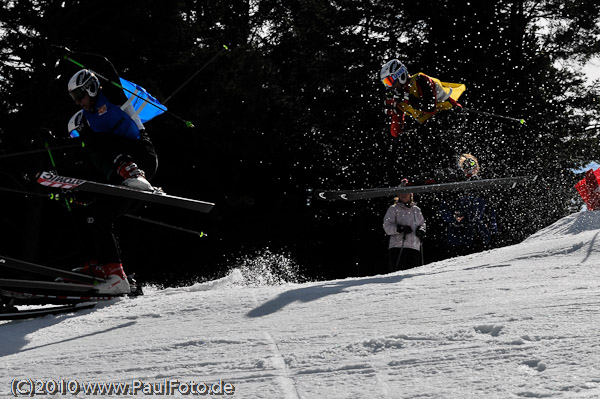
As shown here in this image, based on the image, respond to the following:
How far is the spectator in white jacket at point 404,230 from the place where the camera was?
7727 mm

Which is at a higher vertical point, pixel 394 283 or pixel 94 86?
pixel 94 86

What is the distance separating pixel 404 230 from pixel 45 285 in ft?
12.5

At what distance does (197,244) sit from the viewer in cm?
1541

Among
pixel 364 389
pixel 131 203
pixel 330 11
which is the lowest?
pixel 364 389

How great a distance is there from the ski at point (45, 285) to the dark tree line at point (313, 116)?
745 cm

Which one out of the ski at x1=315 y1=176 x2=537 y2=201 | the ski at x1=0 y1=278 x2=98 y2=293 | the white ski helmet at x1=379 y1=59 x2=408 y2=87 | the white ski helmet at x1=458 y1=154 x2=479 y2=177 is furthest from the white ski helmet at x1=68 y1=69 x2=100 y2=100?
the white ski helmet at x1=458 y1=154 x2=479 y2=177

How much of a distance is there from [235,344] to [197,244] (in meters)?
11.7

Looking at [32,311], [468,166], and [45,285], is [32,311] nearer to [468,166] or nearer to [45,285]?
[45,285]

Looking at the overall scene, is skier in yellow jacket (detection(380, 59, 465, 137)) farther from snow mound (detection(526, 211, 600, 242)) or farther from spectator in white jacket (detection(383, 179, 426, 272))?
snow mound (detection(526, 211, 600, 242))

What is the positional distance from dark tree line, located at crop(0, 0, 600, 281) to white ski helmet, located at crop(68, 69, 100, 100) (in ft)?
23.0

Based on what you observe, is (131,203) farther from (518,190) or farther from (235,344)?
(518,190)

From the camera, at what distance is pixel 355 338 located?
379cm

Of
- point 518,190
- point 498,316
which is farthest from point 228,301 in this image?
point 518,190

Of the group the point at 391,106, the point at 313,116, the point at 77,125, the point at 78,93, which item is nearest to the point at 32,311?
the point at 77,125
